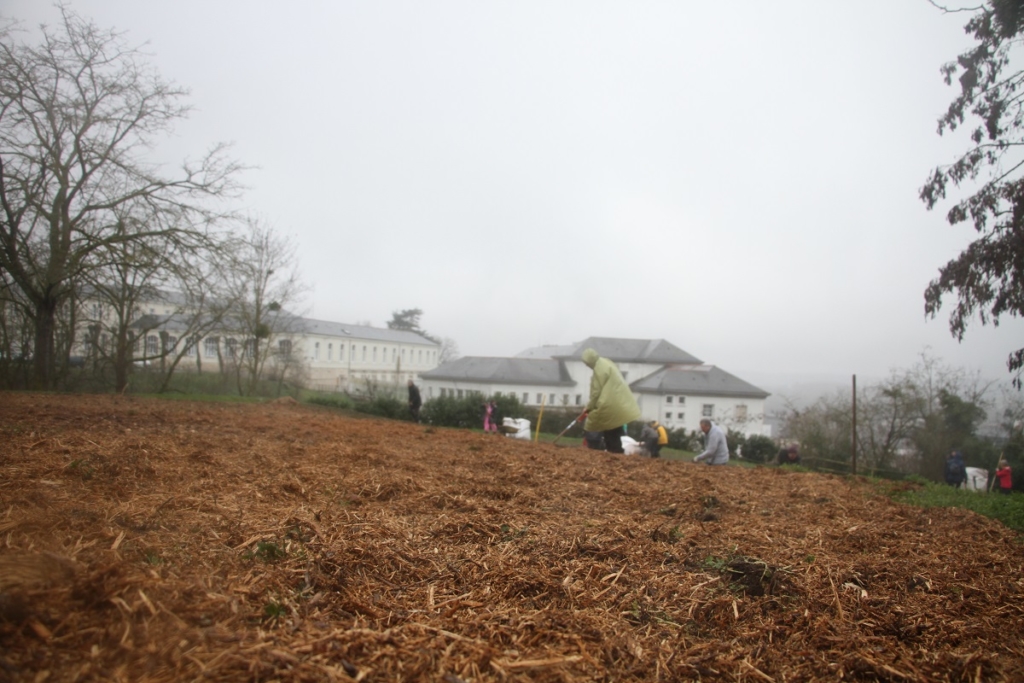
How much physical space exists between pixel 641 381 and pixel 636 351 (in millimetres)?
8220

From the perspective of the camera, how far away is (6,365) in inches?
639

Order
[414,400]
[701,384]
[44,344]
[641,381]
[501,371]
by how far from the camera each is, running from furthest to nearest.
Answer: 1. [641,381]
2. [501,371]
3. [701,384]
4. [414,400]
5. [44,344]

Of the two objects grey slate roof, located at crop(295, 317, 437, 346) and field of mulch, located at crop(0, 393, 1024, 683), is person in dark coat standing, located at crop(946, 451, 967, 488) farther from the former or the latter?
grey slate roof, located at crop(295, 317, 437, 346)

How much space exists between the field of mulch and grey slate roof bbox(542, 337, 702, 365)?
179 ft

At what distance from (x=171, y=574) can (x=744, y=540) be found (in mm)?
3287

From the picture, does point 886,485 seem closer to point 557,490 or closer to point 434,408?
point 557,490

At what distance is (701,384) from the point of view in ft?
168

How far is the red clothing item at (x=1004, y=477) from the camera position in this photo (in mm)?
9156

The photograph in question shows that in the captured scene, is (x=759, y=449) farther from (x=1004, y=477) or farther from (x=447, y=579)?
(x=447, y=579)

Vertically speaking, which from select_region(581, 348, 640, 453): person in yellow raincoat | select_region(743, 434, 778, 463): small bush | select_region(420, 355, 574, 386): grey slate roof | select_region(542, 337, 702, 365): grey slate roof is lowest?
select_region(743, 434, 778, 463): small bush

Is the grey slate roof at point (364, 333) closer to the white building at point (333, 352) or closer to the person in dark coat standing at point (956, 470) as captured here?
the white building at point (333, 352)

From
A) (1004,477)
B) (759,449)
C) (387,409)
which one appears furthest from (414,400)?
(1004,477)

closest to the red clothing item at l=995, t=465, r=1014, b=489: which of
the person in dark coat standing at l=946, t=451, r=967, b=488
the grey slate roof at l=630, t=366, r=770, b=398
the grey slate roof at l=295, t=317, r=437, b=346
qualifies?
the person in dark coat standing at l=946, t=451, r=967, b=488

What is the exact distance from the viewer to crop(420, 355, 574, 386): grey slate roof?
5291cm
